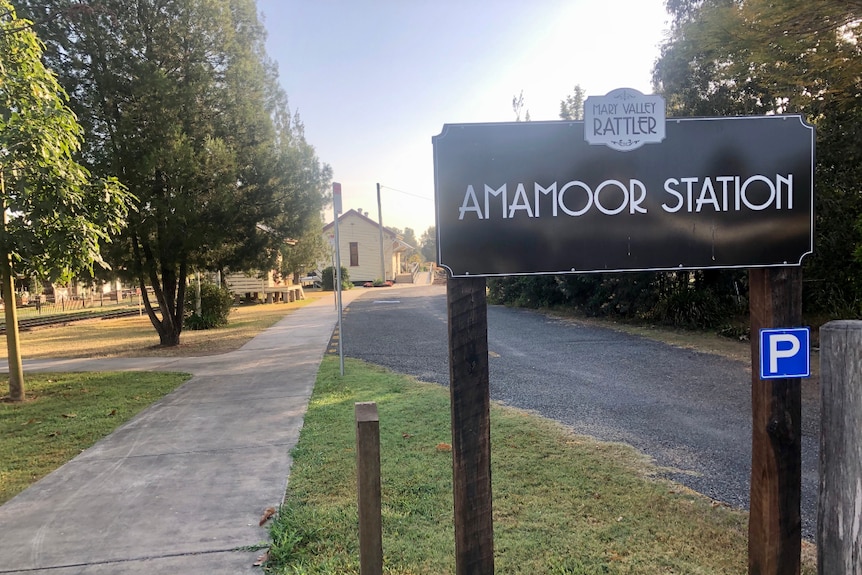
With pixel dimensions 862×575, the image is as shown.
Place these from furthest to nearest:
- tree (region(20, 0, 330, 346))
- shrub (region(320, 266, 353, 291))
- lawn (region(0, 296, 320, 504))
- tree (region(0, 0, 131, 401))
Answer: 1. shrub (region(320, 266, 353, 291))
2. tree (region(20, 0, 330, 346))
3. tree (region(0, 0, 131, 401))
4. lawn (region(0, 296, 320, 504))

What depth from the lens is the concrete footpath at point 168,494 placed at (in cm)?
314

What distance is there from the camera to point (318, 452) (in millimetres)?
4762

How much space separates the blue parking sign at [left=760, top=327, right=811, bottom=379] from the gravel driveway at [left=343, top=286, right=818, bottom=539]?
158 cm

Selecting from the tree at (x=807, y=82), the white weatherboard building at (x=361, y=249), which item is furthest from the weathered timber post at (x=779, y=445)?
the white weatherboard building at (x=361, y=249)

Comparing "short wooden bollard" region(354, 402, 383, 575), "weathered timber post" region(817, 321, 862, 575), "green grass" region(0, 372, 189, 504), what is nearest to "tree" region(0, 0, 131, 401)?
"green grass" region(0, 372, 189, 504)

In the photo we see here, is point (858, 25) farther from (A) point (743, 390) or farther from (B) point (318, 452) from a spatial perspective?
(B) point (318, 452)

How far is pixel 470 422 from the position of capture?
2.27 m

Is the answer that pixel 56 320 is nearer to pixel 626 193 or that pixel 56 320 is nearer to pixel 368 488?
pixel 368 488

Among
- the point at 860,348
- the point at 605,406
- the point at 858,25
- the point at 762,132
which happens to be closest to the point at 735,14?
the point at 858,25

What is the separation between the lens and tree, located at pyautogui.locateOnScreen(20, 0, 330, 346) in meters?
10.0

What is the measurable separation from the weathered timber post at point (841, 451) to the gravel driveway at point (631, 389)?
56.2 inches

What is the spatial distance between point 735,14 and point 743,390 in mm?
4557

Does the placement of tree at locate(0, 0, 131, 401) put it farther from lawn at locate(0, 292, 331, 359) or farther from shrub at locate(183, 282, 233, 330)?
shrub at locate(183, 282, 233, 330)

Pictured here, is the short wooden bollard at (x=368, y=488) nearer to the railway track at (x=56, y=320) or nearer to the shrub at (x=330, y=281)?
the railway track at (x=56, y=320)
